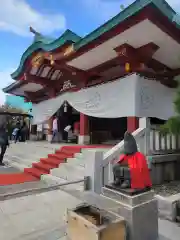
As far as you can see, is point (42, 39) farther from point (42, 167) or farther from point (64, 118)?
point (42, 167)

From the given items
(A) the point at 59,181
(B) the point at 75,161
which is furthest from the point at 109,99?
(A) the point at 59,181

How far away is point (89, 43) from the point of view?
727cm

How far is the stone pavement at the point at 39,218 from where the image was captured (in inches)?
127

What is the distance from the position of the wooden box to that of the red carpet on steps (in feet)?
14.7

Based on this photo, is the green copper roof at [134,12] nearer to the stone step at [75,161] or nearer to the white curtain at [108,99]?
the white curtain at [108,99]

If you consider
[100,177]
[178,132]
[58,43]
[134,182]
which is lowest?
[100,177]

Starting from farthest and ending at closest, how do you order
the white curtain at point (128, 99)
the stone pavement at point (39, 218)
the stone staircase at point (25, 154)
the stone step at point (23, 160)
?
the stone staircase at point (25, 154) → the stone step at point (23, 160) → the white curtain at point (128, 99) → the stone pavement at point (39, 218)

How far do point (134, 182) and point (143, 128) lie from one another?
2.99m

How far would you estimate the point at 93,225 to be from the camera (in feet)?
7.75

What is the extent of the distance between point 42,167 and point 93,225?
5.66 metres

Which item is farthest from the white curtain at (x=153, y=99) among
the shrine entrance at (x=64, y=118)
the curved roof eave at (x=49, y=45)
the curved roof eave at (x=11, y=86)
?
the curved roof eave at (x=11, y=86)

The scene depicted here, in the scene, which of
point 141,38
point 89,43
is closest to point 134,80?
point 141,38

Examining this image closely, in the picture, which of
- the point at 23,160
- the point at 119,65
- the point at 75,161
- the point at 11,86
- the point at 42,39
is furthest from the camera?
the point at 11,86

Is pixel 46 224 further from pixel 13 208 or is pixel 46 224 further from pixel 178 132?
pixel 178 132
